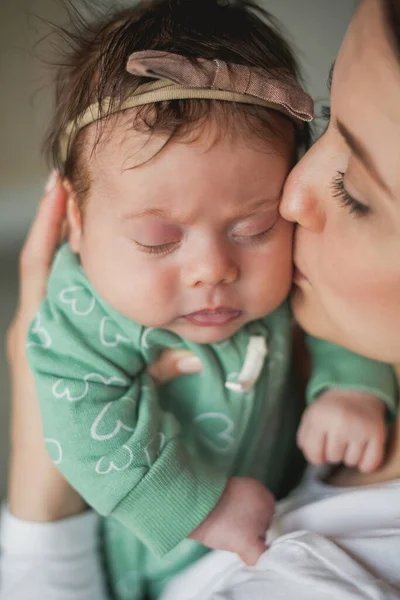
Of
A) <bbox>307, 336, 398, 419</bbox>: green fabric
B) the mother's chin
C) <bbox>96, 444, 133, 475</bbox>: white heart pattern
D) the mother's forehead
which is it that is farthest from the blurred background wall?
<bbox>96, 444, 133, 475</bbox>: white heart pattern

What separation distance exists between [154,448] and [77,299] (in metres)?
0.22

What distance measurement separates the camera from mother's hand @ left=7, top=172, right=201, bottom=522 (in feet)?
2.98

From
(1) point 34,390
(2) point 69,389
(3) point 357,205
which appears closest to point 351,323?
(3) point 357,205

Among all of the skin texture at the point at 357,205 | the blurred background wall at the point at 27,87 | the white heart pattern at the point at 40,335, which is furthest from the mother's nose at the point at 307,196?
the white heart pattern at the point at 40,335

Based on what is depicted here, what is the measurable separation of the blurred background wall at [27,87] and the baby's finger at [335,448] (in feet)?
1.45

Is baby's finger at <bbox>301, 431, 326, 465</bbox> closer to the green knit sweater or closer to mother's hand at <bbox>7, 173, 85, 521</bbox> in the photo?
the green knit sweater

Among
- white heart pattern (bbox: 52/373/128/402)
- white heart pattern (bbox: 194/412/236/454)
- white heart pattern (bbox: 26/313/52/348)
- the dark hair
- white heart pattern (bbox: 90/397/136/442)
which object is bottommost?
white heart pattern (bbox: 194/412/236/454)

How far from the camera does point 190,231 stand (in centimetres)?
73

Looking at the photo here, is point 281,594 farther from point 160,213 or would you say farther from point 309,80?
point 309,80

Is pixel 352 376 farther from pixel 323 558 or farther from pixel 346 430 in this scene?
pixel 323 558

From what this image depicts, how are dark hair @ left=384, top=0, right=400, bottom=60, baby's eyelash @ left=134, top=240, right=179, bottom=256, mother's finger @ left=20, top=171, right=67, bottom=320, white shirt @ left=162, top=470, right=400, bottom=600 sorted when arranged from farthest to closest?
mother's finger @ left=20, top=171, right=67, bottom=320 → baby's eyelash @ left=134, top=240, right=179, bottom=256 → white shirt @ left=162, top=470, right=400, bottom=600 → dark hair @ left=384, top=0, right=400, bottom=60

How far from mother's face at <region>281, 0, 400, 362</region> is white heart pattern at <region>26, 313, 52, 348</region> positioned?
13.3 inches

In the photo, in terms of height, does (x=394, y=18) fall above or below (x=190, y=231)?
above

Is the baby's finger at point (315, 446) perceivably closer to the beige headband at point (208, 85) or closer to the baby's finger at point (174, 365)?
the baby's finger at point (174, 365)
